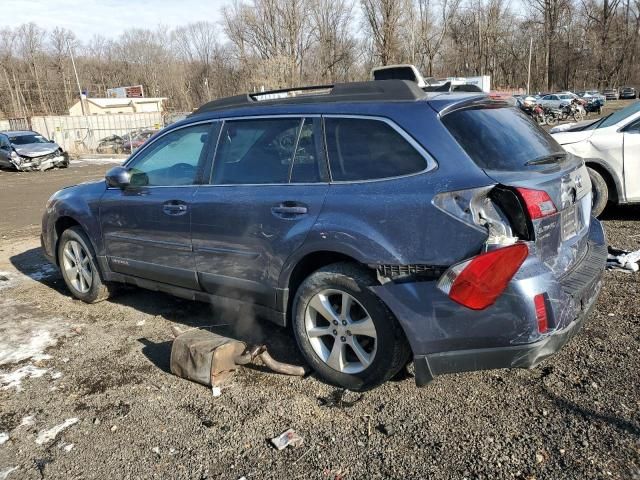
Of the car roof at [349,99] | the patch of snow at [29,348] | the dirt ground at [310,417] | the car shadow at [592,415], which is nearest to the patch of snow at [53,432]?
the dirt ground at [310,417]

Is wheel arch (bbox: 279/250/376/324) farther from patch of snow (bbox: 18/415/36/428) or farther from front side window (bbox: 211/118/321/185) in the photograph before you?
patch of snow (bbox: 18/415/36/428)

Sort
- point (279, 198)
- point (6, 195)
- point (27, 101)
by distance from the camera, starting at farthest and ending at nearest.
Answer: point (27, 101)
point (6, 195)
point (279, 198)

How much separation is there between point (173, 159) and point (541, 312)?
116 inches

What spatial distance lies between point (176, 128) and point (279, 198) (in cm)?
141

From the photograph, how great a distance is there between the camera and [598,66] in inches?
3066

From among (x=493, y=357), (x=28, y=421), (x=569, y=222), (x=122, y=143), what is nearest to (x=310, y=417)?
(x=493, y=357)

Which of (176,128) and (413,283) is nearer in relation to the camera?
(413,283)

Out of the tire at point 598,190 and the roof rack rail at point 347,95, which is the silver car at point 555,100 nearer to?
the tire at point 598,190

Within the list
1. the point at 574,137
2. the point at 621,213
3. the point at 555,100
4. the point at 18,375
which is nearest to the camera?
the point at 18,375

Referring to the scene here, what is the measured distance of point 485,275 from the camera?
2551 millimetres

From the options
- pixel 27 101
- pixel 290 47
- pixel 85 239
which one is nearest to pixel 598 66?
pixel 290 47

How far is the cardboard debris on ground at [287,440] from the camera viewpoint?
274 centimetres

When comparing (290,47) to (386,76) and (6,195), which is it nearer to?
(6,195)

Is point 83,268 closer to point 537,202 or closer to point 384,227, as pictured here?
point 384,227
